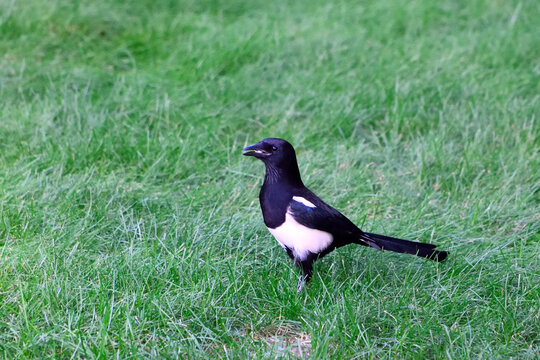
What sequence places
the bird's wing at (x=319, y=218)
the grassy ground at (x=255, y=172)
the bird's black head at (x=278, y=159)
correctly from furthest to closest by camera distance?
the bird's black head at (x=278, y=159), the bird's wing at (x=319, y=218), the grassy ground at (x=255, y=172)

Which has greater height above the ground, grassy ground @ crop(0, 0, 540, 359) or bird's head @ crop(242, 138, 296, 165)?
bird's head @ crop(242, 138, 296, 165)

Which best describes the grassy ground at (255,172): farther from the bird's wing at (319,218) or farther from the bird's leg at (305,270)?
the bird's wing at (319,218)

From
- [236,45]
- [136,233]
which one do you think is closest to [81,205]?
[136,233]

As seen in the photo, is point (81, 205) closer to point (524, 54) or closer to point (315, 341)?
point (315, 341)

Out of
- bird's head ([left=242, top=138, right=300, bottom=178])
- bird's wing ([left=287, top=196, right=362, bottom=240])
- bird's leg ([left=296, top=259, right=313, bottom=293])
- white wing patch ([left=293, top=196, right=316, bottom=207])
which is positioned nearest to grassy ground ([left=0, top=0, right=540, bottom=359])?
bird's leg ([left=296, top=259, right=313, bottom=293])

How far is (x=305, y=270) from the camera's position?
9.32ft

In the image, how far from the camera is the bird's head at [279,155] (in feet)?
9.48

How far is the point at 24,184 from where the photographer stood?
3.52m

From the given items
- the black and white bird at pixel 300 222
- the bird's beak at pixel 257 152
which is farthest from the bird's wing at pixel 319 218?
the bird's beak at pixel 257 152

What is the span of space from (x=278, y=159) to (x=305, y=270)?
467 mm

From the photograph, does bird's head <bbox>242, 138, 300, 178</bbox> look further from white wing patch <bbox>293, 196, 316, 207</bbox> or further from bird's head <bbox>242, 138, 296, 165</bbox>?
white wing patch <bbox>293, 196, 316, 207</bbox>

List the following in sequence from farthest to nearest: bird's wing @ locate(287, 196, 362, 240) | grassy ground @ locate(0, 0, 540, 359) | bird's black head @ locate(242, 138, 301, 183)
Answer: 1. bird's black head @ locate(242, 138, 301, 183)
2. bird's wing @ locate(287, 196, 362, 240)
3. grassy ground @ locate(0, 0, 540, 359)

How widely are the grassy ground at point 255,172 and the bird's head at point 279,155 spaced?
41 cm

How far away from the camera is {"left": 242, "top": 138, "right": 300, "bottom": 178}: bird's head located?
289 cm
